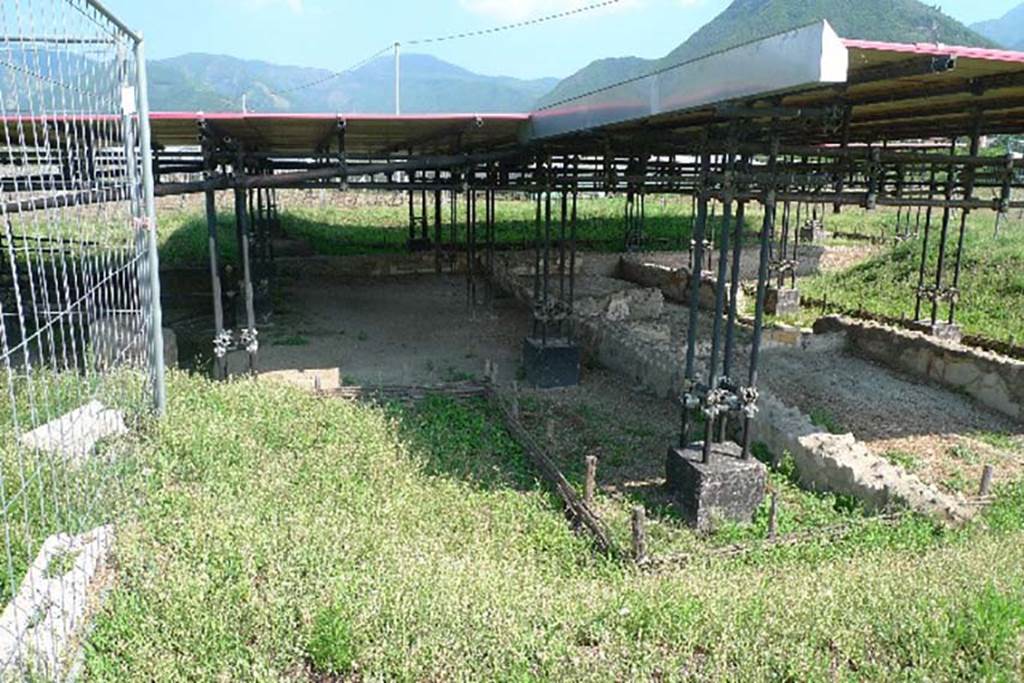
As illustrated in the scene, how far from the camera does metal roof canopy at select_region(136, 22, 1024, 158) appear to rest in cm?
505

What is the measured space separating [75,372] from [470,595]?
423cm

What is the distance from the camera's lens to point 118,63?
6.63m

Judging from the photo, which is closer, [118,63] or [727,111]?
[727,111]

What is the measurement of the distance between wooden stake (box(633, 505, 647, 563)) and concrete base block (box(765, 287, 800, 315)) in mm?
11822

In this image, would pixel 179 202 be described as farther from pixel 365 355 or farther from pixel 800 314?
pixel 800 314

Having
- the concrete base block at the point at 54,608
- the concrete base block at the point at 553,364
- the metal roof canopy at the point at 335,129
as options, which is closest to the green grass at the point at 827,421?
the concrete base block at the point at 553,364

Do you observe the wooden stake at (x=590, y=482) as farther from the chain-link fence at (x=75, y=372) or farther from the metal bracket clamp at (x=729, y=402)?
the chain-link fence at (x=75, y=372)

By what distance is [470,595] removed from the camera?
15.1 feet

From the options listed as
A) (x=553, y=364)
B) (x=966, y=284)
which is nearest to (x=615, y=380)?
(x=553, y=364)

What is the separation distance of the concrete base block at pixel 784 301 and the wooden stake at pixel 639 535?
1182 centimetres

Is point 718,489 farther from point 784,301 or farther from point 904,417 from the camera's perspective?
point 784,301

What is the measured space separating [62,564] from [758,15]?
203 m

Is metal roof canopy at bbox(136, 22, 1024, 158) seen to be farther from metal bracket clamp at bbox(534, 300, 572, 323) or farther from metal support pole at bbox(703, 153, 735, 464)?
metal bracket clamp at bbox(534, 300, 572, 323)

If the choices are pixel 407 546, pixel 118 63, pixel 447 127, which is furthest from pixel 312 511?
pixel 447 127
